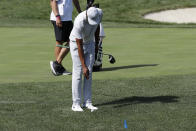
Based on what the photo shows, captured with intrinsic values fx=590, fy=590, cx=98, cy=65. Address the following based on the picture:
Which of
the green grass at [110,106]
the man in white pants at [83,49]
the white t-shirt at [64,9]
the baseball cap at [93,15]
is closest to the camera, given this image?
the green grass at [110,106]

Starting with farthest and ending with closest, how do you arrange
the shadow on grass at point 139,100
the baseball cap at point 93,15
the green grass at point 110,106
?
the shadow on grass at point 139,100 → the baseball cap at point 93,15 → the green grass at point 110,106

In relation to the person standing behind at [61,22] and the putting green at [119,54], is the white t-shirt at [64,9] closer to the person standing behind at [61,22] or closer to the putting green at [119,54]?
the person standing behind at [61,22]

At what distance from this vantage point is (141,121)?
7.49 m

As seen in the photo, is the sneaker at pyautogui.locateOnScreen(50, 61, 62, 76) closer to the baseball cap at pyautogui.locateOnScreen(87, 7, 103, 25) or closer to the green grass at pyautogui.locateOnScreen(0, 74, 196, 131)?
the green grass at pyautogui.locateOnScreen(0, 74, 196, 131)

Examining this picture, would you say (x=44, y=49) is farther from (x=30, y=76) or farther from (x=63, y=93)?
(x=63, y=93)

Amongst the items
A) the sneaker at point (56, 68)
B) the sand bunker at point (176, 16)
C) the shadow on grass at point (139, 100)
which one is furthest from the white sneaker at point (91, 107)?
the sand bunker at point (176, 16)

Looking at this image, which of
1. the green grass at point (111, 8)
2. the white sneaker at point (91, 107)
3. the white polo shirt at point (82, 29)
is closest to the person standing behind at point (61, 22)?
the white sneaker at point (91, 107)

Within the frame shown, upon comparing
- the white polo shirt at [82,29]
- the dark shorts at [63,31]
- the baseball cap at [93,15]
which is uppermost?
the baseball cap at [93,15]

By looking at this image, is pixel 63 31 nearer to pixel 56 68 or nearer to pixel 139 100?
pixel 56 68

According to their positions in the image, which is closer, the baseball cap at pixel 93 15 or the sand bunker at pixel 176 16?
the baseball cap at pixel 93 15

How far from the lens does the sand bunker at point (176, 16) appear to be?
2658 cm

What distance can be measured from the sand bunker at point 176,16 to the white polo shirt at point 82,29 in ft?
60.9

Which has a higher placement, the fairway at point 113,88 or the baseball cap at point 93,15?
the baseball cap at point 93,15

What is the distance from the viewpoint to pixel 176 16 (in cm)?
2717
